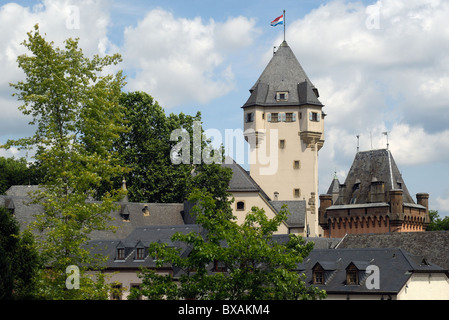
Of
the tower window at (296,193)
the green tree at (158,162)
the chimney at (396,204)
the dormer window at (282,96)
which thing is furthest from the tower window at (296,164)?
the green tree at (158,162)

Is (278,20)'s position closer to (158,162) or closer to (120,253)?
(158,162)

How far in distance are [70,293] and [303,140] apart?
228 ft

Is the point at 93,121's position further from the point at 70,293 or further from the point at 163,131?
the point at 163,131

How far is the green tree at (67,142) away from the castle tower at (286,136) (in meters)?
63.8

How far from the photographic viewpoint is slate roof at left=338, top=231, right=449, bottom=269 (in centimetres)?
6619

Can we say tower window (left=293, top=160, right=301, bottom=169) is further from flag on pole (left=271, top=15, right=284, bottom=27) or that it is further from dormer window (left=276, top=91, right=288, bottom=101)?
flag on pole (left=271, top=15, right=284, bottom=27)

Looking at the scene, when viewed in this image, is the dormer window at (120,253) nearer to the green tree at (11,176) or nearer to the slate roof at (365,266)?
the slate roof at (365,266)

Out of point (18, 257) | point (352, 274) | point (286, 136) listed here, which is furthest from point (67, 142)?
point (286, 136)

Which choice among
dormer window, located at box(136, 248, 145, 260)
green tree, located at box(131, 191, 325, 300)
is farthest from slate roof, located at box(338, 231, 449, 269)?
green tree, located at box(131, 191, 325, 300)

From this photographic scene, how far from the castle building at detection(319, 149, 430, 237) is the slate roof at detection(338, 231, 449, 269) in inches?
914

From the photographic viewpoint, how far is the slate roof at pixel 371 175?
9819 centimetres
